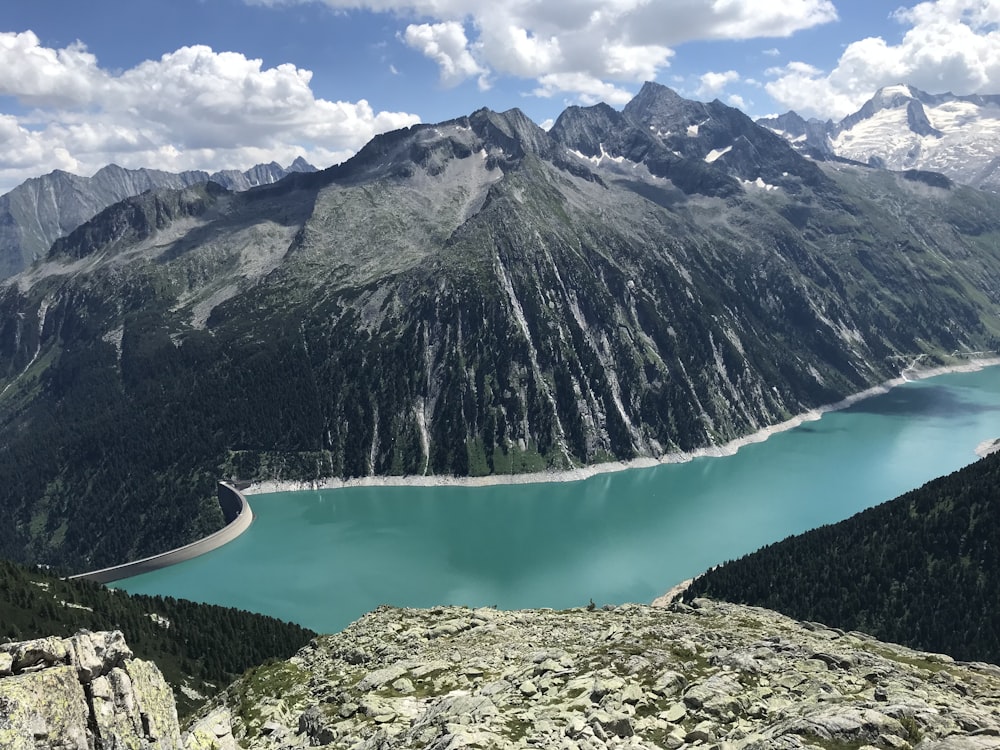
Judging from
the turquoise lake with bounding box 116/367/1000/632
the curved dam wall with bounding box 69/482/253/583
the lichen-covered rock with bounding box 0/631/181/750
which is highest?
the lichen-covered rock with bounding box 0/631/181/750

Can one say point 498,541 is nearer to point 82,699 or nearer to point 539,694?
point 539,694

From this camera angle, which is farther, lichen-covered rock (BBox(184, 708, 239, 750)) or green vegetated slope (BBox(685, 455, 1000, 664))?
green vegetated slope (BBox(685, 455, 1000, 664))

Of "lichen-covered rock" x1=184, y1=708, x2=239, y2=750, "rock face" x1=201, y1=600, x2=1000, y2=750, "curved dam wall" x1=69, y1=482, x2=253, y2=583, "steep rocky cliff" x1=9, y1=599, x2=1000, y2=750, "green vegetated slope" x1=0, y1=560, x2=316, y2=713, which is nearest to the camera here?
"steep rocky cliff" x1=9, y1=599, x2=1000, y2=750

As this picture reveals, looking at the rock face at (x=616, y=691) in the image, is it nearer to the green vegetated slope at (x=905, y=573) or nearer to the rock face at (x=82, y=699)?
the rock face at (x=82, y=699)

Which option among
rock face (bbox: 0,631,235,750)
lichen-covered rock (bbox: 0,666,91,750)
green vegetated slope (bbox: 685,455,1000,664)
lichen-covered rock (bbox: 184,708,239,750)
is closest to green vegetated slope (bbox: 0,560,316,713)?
lichen-covered rock (bbox: 184,708,239,750)

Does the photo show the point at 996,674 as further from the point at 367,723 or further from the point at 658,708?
the point at 367,723

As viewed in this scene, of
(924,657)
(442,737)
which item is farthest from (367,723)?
(924,657)

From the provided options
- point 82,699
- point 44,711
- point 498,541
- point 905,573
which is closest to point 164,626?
point 82,699

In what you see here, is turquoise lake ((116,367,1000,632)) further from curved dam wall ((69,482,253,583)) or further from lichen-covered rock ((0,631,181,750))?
lichen-covered rock ((0,631,181,750))
